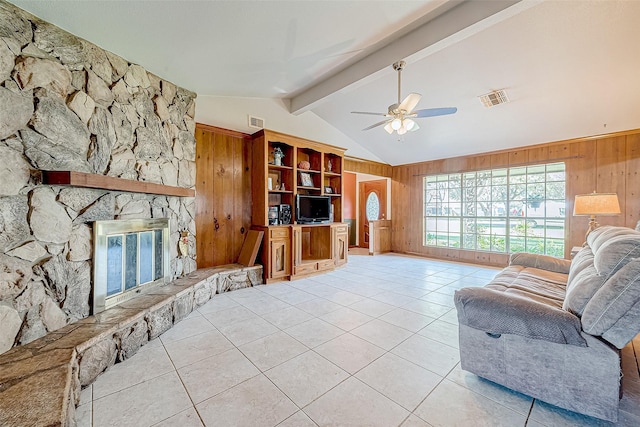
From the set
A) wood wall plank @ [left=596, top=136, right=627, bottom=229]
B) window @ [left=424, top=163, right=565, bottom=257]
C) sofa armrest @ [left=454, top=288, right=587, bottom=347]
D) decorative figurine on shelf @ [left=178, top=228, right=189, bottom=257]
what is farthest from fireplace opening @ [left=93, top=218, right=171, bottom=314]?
wood wall plank @ [left=596, top=136, right=627, bottom=229]

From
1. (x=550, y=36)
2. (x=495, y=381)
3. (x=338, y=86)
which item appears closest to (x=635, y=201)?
(x=550, y=36)

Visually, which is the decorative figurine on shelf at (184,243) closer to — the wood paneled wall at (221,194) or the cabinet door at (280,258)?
the wood paneled wall at (221,194)

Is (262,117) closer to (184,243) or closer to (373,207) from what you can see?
(184,243)

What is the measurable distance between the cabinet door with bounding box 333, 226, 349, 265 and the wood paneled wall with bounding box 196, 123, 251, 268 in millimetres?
1728

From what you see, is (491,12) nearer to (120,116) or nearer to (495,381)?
(495,381)

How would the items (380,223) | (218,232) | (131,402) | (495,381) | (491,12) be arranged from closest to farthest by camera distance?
(131,402)
(495,381)
(491,12)
(218,232)
(380,223)

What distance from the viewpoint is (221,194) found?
4176 mm

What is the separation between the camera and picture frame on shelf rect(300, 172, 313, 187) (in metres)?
4.95

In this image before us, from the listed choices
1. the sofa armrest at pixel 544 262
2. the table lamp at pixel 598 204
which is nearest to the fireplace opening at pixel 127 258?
the sofa armrest at pixel 544 262

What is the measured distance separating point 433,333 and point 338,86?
130 inches

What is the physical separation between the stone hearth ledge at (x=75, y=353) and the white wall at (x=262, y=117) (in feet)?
8.15

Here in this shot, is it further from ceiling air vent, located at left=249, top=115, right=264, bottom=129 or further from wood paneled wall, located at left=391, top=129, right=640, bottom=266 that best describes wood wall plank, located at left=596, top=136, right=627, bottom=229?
ceiling air vent, located at left=249, top=115, right=264, bottom=129

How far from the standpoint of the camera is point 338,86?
3680 millimetres

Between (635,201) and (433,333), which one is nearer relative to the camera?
(433,333)
